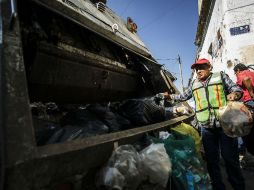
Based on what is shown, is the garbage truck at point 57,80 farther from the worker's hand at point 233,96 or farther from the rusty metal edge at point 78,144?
the worker's hand at point 233,96

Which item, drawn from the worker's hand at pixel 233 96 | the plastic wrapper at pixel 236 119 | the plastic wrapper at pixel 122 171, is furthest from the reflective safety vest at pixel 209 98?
the plastic wrapper at pixel 122 171

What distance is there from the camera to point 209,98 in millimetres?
2939

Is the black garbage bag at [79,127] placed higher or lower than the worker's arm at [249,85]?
lower

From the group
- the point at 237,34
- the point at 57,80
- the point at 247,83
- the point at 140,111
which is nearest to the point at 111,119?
the point at 140,111

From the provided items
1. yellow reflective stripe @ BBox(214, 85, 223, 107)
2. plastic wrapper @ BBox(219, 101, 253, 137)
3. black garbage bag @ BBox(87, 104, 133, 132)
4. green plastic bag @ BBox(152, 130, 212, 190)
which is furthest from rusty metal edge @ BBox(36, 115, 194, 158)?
yellow reflective stripe @ BBox(214, 85, 223, 107)

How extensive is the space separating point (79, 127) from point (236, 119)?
151 cm

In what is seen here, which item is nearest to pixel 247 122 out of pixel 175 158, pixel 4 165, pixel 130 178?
pixel 175 158

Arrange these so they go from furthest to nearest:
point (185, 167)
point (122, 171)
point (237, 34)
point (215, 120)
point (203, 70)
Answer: point (237, 34), point (203, 70), point (215, 120), point (185, 167), point (122, 171)

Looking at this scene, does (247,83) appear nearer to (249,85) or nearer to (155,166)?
(249,85)

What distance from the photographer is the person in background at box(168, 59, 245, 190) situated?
273cm

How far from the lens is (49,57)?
6.43ft

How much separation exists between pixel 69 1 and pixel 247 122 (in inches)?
76.6

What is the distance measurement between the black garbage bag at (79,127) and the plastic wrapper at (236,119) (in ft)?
4.04

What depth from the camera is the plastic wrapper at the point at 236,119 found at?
2.47 metres
